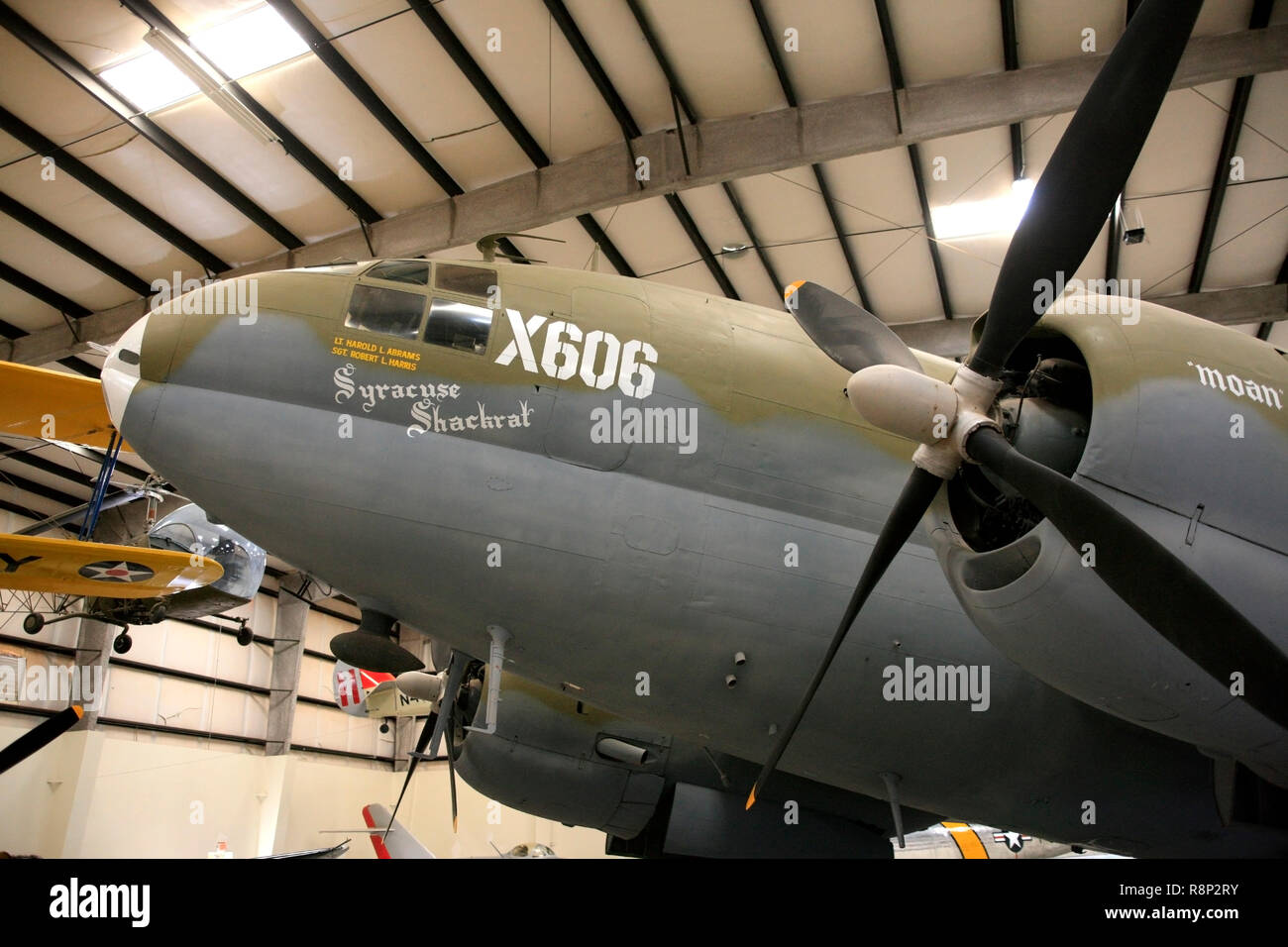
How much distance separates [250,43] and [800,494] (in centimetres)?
1264

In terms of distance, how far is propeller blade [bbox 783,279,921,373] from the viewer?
5.72 meters

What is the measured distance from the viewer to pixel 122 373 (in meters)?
6.10

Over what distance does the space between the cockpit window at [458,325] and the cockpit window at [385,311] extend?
0.34 feet

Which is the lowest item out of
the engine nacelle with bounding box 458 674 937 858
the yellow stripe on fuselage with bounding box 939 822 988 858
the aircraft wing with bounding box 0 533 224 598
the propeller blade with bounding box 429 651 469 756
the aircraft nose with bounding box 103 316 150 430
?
the yellow stripe on fuselage with bounding box 939 822 988 858

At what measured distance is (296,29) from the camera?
1418 centimetres

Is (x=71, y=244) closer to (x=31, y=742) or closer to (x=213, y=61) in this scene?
(x=213, y=61)

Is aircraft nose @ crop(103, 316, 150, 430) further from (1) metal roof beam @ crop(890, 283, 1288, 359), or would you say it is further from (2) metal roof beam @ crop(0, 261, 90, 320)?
(1) metal roof beam @ crop(890, 283, 1288, 359)

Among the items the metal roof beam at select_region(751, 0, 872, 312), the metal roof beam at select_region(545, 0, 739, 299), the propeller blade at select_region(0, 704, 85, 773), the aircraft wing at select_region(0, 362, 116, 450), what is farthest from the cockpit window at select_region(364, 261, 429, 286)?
the metal roof beam at select_region(751, 0, 872, 312)

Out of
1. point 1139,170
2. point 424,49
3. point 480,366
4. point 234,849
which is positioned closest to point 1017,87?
point 1139,170

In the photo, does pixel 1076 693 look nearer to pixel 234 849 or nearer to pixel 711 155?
pixel 711 155

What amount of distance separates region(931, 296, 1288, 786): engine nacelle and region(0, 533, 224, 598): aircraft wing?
43.7 ft
